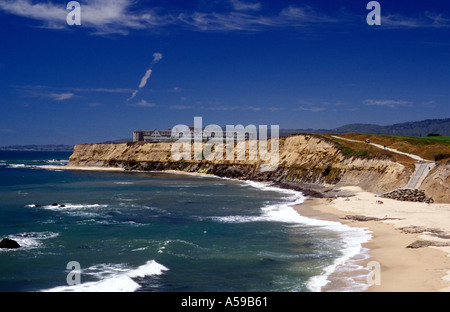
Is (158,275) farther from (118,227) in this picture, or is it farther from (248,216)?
(248,216)

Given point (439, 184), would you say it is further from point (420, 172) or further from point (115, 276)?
point (115, 276)

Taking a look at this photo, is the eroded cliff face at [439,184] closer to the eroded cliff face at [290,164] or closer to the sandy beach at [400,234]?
the sandy beach at [400,234]

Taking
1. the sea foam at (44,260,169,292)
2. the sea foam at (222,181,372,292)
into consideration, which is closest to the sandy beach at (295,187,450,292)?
the sea foam at (222,181,372,292)

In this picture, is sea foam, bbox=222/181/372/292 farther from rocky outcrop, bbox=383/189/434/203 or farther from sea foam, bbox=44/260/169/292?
rocky outcrop, bbox=383/189/434/203

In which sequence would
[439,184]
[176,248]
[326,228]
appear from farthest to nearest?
1. [439,184]
2. [326,228]
3. [176,248]

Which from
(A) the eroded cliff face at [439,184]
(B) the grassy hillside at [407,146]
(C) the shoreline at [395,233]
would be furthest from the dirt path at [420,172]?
(C) the shoreline at [395,233]

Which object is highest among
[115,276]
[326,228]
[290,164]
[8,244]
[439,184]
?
[290,164]

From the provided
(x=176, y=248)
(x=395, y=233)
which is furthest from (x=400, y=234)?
(x=176, y=248)

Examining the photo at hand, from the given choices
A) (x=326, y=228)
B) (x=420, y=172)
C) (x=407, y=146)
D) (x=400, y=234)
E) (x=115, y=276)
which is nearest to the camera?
(x=115, y=276)
